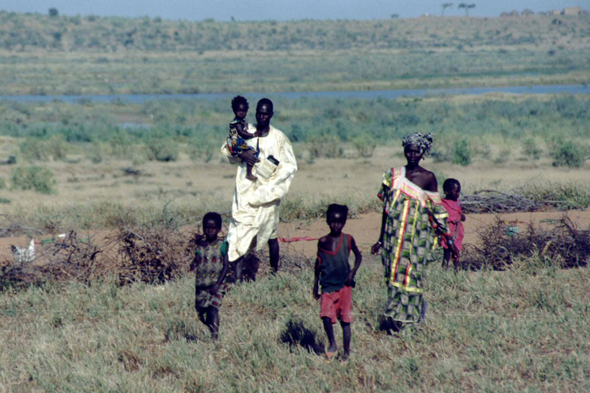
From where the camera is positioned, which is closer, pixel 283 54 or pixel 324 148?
pixel 324 148

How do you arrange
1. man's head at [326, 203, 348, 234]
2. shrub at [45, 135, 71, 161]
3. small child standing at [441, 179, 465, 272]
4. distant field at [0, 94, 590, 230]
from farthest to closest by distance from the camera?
shrub at [45, 135, 71, 161]
distant field at [0, 94, 590, 230]
small child standing at [441, 179, 465, 272]
man's head at [326, 203, 348, 234]

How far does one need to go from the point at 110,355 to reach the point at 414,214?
229cm

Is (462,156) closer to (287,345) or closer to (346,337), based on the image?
(287,345)

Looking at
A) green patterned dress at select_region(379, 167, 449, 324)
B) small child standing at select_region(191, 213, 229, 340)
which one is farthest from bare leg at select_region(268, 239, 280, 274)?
green patterned dress at select_region(379, 167, 449, 324)

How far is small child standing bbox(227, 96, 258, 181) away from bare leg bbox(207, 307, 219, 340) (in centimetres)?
146

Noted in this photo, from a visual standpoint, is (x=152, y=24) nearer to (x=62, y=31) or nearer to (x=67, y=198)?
(x=62, y=31)

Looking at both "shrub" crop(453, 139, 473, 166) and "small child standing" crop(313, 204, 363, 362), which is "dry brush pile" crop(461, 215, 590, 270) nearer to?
→ "small child standing" crop(313, 204, 363, 362)

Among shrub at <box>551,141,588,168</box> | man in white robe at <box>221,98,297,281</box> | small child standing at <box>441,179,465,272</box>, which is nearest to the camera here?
man in white robe at <box>221,98,297,281</box>

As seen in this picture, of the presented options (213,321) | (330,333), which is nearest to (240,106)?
(213,321)

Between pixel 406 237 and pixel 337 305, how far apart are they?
671 mm

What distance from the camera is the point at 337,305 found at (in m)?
4.29

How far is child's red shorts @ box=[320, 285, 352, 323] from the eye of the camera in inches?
167

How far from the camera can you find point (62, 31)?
86.8m

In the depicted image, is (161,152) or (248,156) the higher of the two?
(248,156)
